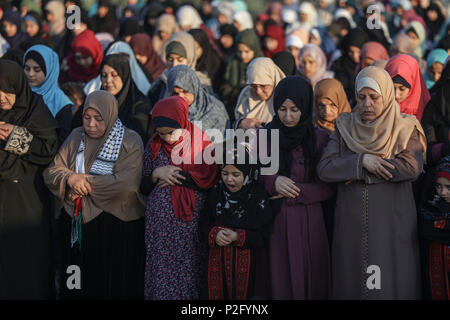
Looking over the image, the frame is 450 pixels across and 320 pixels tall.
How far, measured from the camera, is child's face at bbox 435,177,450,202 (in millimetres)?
4402

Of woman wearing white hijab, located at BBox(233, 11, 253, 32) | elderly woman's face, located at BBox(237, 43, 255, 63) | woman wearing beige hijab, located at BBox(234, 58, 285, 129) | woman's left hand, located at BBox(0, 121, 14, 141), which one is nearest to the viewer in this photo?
woman's left hand, located at BBox(0, 121, 14, 141)

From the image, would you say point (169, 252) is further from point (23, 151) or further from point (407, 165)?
point (407, 165)

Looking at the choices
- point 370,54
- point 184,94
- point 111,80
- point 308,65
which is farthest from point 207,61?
point 184,94

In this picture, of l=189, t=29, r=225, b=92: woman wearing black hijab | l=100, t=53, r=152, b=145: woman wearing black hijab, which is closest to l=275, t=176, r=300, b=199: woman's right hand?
l=100, t=53, r=152, b=145: woman wearing black hijab

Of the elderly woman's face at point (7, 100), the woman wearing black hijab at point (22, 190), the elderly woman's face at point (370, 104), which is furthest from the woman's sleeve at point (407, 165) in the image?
the elderly woman's face at point (7, 100)

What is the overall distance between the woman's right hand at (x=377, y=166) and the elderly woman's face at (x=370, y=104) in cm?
32

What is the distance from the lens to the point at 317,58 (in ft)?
25.8

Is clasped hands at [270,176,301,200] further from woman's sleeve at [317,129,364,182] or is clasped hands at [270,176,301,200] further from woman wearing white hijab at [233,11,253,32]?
woman wearing white hijab at [233,11,253,32]

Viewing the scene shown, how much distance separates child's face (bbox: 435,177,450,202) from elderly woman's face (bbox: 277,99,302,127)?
112 cm

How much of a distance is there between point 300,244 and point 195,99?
196 centimetres

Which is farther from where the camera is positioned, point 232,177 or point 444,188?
point 232,177

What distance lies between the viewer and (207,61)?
8.23m
